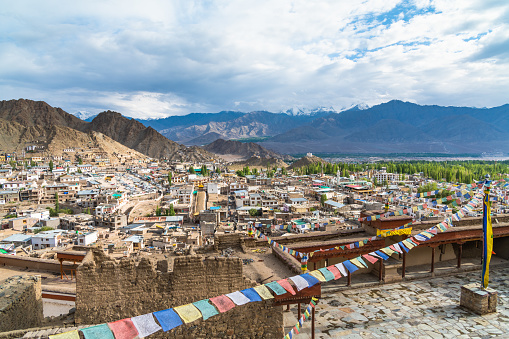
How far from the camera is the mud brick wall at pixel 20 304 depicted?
21.7ft

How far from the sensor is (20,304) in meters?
7.08

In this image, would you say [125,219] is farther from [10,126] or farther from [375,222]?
[10,126]

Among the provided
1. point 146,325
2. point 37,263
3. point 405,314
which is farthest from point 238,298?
point 37,263

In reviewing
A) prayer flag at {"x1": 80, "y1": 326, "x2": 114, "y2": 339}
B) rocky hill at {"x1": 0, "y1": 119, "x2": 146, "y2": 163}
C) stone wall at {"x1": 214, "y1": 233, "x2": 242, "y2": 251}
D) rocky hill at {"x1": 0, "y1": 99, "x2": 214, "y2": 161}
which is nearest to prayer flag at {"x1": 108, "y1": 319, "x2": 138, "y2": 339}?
prayer flag at {"x1": 80, "y1": 326, "x2": 114, "y2": 339}

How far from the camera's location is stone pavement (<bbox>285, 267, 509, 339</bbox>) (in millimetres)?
8156

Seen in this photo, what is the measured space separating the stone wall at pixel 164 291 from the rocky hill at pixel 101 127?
116m

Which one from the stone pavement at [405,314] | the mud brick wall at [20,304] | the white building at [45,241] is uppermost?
the mud brick wall at [20,304]

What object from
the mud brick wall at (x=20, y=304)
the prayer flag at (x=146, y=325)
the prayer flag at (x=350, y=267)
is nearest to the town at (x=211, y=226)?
the mud brick wall at (x=20, y=304)

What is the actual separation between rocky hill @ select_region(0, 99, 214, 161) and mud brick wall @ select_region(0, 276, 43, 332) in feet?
373

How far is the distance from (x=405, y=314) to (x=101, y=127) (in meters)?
164

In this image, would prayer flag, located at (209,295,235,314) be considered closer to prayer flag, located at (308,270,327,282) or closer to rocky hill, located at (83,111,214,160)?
prayer flag, located at (308,270,327,282)

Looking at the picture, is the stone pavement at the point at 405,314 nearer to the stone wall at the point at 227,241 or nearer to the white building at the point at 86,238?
the stone wall at the point at 227,241

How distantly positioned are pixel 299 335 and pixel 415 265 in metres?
6.41

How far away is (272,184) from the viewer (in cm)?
6494
